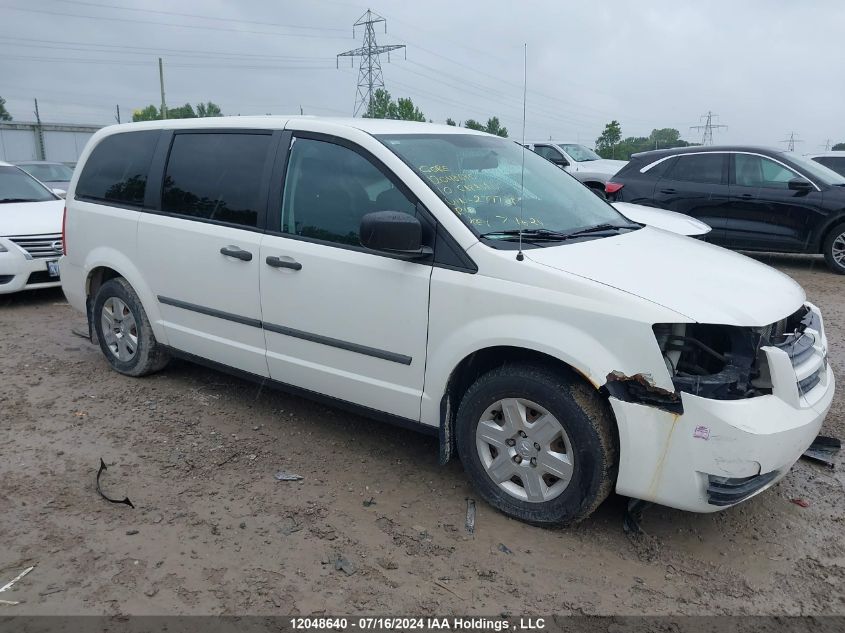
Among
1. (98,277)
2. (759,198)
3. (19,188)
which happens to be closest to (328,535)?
(98,277)

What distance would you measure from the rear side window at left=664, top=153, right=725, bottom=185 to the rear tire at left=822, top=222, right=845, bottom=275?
1528mm

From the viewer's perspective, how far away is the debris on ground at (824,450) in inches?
150

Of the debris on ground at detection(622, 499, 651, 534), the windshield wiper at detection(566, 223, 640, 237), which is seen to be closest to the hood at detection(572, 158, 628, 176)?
the windshield wiper at detection(566, 223, 640, 237)

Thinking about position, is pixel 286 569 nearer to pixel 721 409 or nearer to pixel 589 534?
pixel 589 534

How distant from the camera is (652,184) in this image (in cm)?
966

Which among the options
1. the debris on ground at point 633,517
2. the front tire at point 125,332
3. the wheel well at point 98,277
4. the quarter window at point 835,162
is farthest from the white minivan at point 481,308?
the quarter window at point 835,162

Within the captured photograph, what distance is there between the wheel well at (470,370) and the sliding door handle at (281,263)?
1.07m

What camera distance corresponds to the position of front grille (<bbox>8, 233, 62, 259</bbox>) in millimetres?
7168

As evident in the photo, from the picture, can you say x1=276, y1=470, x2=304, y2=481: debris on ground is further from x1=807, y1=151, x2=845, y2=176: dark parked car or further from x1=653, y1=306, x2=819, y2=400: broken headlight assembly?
x1=807, y1=151, x2=845, y2=176: dark parked car

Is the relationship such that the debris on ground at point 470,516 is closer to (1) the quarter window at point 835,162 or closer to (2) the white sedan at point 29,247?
(2) the white sedan at point 29,247

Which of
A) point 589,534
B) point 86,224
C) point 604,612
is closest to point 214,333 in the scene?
point 86,224

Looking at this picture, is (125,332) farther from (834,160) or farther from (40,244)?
(834,160)

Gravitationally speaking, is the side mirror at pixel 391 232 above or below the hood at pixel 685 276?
above

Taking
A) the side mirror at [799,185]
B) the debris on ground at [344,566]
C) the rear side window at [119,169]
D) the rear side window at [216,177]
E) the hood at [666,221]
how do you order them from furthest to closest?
the side mirror at [799,185]
the hood at [666,221]
the rear side window at [119,169]
the rear side window at [216,177]
the debris on ground at [344,566]
